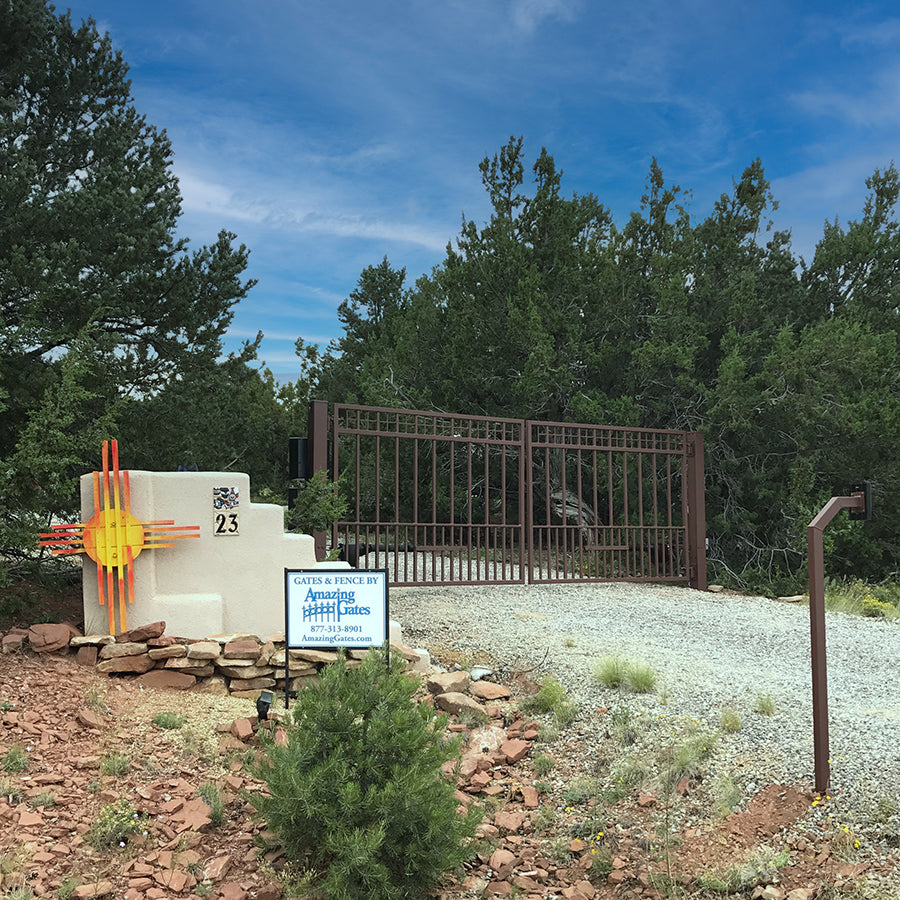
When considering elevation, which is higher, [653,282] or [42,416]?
[653,282]

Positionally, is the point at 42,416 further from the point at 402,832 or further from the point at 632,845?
the point at 632,845

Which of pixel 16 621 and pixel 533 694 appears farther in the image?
pixel 16 621

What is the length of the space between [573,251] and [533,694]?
11549 mm

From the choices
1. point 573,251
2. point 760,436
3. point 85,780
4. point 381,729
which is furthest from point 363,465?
point 381,729

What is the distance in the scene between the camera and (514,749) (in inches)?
218

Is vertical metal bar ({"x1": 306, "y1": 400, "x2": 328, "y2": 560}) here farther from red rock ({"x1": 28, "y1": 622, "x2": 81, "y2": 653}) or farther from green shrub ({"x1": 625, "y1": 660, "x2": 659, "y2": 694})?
green shrub ({"x1": 625, "y1": 660, "x2": 659, "y2": 694})

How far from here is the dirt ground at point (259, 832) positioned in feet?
13.0

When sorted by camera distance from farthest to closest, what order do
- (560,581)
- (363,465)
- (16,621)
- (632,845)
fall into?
(363,465), (560,581), (16,621), (632,845)

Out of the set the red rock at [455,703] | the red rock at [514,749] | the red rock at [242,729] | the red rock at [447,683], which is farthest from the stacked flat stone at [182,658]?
the red rock at [514,749]

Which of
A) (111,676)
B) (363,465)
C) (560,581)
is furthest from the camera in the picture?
(363,465)

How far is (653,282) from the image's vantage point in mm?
15938

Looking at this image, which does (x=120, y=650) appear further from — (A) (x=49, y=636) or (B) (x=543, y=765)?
(B) (x=543, y=765)

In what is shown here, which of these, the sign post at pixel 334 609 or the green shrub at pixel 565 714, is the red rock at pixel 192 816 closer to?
the sign post at pixel 334 609

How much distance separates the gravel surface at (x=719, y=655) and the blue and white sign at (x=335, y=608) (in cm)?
161
